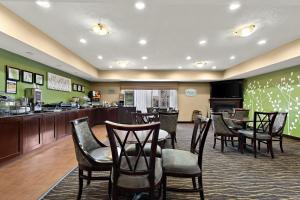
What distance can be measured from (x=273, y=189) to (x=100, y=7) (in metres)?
3.88

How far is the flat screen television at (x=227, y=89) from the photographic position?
9991 millimetres

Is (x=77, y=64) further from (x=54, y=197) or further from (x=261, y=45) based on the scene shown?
(x=261, y=45)

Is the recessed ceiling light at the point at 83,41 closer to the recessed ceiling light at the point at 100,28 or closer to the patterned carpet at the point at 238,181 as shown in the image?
the recessed ceiling light at the point at 100,28

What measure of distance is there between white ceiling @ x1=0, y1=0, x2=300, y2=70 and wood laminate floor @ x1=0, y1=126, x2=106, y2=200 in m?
2.62

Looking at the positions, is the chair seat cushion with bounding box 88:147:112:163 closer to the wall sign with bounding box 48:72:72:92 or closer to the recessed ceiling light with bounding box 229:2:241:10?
the recessed ceiling light with bounding box 229:2:241:10

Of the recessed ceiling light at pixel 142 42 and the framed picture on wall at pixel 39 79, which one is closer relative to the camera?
the recessed ceiling light at pixel 142 42

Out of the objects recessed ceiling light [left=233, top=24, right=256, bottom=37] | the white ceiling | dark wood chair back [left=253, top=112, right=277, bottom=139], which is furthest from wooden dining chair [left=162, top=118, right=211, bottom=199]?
recessed ceiling light [left=233, top=24, right=256, bottom=37]

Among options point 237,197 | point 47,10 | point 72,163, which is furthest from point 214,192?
point 47,10

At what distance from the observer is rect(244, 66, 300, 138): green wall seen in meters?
6.48

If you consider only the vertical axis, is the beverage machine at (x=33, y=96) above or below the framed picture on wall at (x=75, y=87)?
below

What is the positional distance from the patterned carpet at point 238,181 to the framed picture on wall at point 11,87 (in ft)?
9.43

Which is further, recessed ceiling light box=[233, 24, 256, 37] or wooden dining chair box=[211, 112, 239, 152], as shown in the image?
wooden dining chair box=[211, 112, 239, 152]

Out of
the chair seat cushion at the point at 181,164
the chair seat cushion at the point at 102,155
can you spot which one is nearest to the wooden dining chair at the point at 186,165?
the chair seat cushion at the point at 181,164

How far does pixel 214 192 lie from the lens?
2.54 meters
